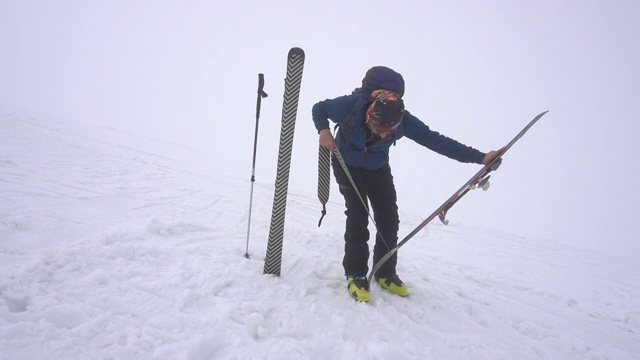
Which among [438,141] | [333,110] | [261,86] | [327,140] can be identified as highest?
[261,86]

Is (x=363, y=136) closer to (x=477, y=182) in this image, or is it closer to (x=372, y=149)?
(x=372, y=149)

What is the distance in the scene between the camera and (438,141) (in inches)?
141

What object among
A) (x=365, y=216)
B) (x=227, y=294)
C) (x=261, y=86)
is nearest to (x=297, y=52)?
(x=261, y=86)

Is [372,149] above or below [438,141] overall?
below

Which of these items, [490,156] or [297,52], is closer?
[297,52]

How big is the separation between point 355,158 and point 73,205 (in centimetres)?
433

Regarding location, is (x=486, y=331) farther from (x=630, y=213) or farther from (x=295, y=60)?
(x=630, y=213)

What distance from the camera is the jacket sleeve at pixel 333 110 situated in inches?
132

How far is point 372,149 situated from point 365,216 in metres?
0.80

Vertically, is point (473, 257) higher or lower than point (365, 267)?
lower

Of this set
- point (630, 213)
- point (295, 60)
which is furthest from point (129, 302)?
point (630, 213)

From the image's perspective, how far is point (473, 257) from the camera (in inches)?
258

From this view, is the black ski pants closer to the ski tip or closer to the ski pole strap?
the ski pole strap

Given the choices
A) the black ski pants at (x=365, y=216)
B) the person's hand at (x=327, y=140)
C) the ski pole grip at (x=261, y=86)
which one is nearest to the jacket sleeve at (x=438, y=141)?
the black ski pants at (x=365, y=216)
